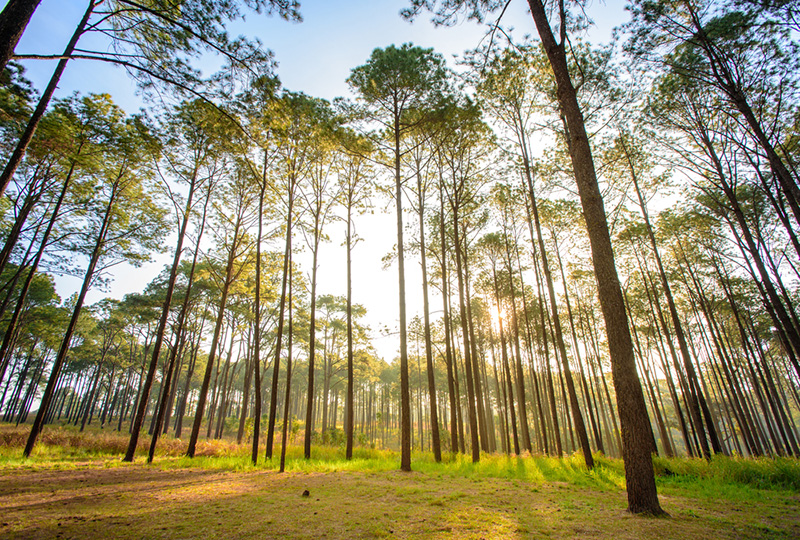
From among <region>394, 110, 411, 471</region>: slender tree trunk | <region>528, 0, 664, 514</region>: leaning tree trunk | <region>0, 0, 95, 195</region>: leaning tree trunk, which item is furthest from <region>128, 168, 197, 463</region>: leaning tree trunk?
<region>528, 0, 664, 514</region>: leaning tree trunk

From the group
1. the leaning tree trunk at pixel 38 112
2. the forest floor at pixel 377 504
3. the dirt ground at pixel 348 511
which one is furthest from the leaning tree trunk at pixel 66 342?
the leaning tree trunk at pixel 38 112

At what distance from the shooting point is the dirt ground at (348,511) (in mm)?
3281

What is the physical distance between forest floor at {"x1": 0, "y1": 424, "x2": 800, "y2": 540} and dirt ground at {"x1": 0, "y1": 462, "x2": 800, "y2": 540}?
17 millimetres

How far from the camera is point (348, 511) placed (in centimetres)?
425

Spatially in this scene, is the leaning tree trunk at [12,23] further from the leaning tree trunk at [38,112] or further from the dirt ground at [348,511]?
the dirt ground at [348,511]

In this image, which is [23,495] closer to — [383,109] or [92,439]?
[92,439]

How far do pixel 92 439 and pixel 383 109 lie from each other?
1822 cm

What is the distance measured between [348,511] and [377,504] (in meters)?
0.65

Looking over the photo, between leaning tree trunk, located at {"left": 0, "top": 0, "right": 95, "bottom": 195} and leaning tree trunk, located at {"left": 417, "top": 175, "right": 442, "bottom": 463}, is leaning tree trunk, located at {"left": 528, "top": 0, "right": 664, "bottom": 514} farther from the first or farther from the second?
leaning tree trunk, located at {"left": 0, "top": 0, "right": 95, "bottom": 195}

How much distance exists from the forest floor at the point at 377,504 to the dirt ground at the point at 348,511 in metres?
0.02

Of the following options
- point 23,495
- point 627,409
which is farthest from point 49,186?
point 627,409

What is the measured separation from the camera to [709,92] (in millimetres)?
11141

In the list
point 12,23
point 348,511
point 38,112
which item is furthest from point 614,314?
point 38,112

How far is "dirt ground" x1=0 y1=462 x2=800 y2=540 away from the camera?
328cm
